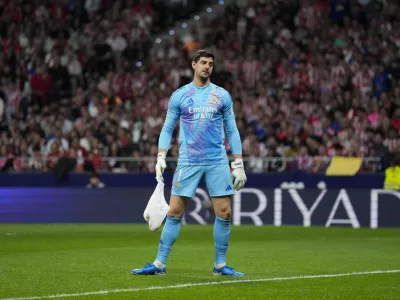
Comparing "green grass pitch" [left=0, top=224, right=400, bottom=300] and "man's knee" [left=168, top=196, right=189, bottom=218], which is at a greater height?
"man's knee" [left=168, top=196, right=189, bottom=218]

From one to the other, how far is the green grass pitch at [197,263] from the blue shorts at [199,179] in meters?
0.90

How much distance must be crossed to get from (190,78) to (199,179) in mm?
16223

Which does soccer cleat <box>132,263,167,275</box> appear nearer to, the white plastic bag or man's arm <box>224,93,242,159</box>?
the white plastic bag

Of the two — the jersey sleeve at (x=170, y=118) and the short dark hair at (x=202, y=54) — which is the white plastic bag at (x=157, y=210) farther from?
the short dark hair at (x=202, y=54)

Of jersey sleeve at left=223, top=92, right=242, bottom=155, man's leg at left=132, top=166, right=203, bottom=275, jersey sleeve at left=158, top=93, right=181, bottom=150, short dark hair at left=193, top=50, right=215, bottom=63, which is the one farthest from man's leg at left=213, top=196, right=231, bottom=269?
short dark hair at left=193, top=50, right=215, bottom=63

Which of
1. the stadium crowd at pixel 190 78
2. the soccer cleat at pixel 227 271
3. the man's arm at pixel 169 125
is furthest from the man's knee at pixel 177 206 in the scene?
the stadium crowd at pixel 190 78

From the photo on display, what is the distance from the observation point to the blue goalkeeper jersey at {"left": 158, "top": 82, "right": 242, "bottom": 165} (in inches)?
410

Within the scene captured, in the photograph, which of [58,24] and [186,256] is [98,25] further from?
[186,256]

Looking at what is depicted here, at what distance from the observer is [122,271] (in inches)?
422

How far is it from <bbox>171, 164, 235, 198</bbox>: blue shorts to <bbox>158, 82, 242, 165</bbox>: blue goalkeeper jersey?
68 millimetres

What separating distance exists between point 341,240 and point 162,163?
263 inches

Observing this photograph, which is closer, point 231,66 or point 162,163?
point 162,163

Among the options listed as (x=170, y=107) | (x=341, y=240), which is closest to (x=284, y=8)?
(x=341, y=240)

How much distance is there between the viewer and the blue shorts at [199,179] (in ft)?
34.0
